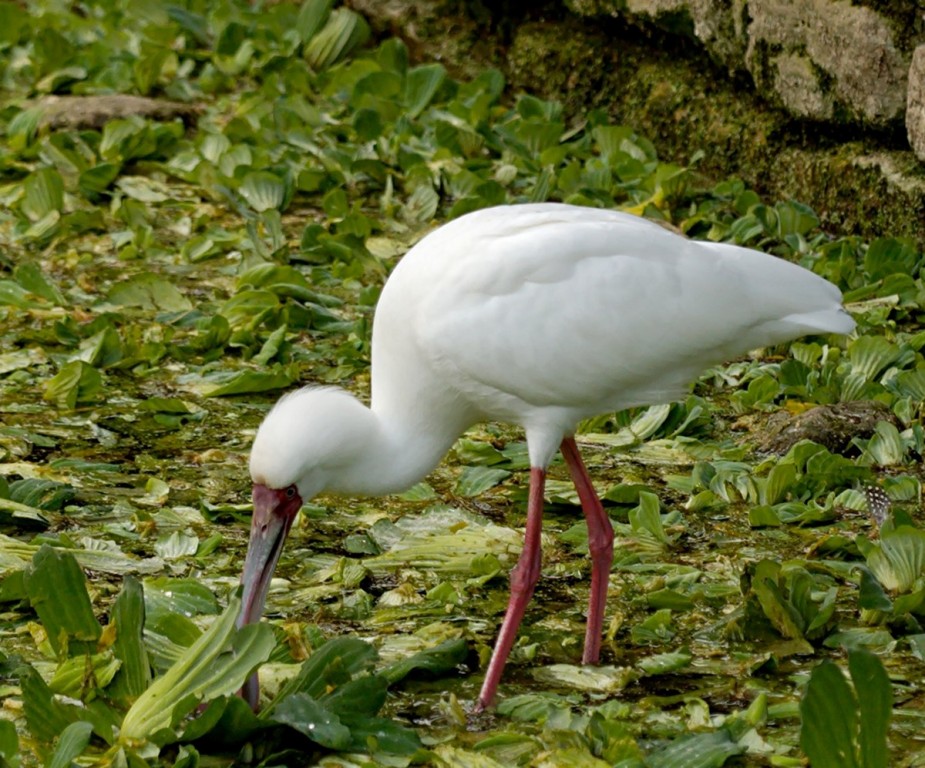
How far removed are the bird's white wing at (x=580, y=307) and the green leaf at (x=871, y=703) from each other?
1.40 meters

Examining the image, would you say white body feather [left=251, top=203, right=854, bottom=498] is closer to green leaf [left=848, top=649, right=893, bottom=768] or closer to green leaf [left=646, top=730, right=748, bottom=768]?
green leaf [left=646, top=730, right=748, bottom=768]

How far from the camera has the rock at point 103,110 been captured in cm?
865

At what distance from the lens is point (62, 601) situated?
148 inches

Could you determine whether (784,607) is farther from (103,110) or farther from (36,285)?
(103,110)

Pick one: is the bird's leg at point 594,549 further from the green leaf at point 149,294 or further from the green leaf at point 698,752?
the green leaf at point 149,294

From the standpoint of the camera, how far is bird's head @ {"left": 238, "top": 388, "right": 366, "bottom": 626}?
13.3 ft

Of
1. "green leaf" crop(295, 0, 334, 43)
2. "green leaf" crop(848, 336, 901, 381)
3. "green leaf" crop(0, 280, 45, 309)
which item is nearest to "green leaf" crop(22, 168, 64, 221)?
"green leaf" crop(0, 280, 45, 309)

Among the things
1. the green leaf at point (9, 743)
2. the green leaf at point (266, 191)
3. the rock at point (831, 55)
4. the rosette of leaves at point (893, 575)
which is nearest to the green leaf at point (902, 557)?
the rosette of leaves at point (893, 575)

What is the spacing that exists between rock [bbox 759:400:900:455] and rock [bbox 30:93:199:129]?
4631 millimetres

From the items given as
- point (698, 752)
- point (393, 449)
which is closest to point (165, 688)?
point (393, 449)

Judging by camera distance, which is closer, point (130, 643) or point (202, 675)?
point (202, 675)

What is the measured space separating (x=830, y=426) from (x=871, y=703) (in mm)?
2242

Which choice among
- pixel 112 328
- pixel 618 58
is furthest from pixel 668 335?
pixel 618 58

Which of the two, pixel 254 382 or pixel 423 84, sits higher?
pixel 423 84
